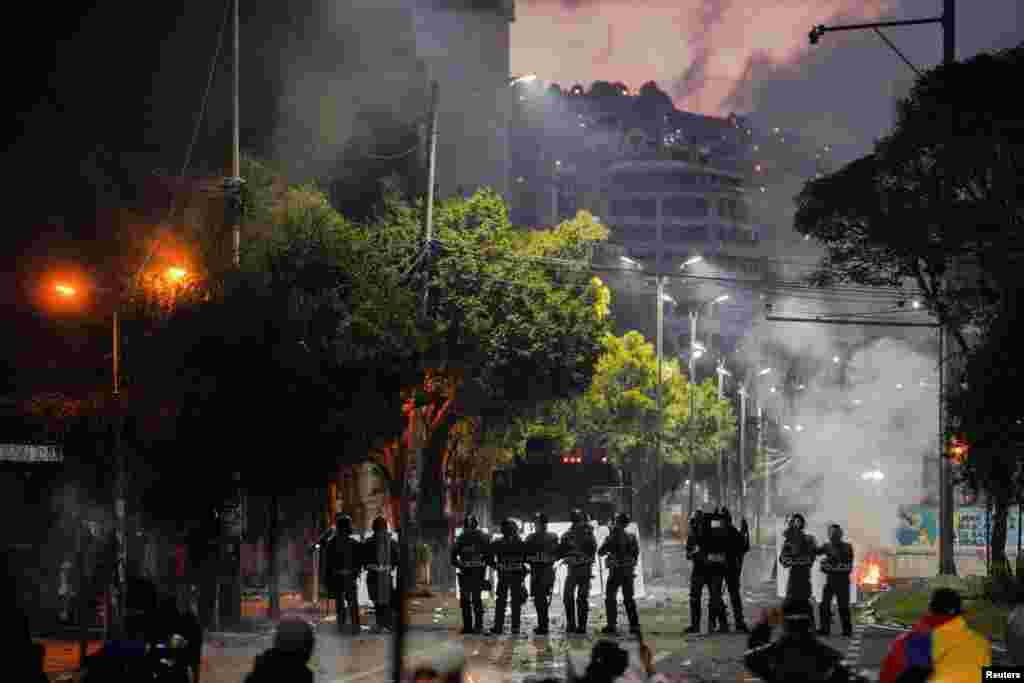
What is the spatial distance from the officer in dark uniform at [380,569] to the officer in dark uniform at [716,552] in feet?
16.6

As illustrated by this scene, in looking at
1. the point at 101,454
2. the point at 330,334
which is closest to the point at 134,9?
the point at 330,334

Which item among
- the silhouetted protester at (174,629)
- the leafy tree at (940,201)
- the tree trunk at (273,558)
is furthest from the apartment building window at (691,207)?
the silhouetted protester at (174,629)

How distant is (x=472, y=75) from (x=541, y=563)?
55.4 meters

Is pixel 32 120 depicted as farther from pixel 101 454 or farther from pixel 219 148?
pixel 101 454

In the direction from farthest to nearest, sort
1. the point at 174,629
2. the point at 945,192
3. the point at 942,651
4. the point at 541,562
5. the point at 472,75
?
the point at 472,75 < the point at 945,192 < the point at 541,562 < the point at 174,629 < the point at 942,651

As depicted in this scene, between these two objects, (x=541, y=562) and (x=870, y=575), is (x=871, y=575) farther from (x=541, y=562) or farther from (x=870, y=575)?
(x=541, y=562)

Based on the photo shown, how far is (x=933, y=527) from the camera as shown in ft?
152

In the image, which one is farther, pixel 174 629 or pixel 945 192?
pixel 945 192

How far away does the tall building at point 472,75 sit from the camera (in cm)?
7319

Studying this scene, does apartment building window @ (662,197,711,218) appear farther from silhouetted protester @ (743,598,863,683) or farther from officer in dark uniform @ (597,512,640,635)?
silhouetted protester @ (743,598,863,683)

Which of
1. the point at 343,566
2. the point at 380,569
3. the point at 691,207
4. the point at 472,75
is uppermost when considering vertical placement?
the point at 691,207

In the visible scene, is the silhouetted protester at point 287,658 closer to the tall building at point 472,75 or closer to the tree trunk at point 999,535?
the tree trunk at point 999,535

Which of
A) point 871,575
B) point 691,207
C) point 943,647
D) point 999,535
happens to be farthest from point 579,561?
point 691,207

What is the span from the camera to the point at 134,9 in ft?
145
